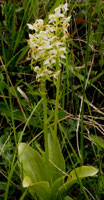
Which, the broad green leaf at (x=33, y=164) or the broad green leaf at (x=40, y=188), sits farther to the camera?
the broad green leaf at (x=33, y=164)

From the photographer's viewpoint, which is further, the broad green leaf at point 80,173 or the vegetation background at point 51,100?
the vegetation background at point 51,100

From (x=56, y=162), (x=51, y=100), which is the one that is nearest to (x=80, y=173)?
(x=56, y=162)

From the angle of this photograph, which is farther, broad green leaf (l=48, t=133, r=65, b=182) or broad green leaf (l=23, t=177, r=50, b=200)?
broad green leaf (l=48, t=133, r=65, b=182)

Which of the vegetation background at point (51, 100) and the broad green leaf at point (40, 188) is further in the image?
the vegetation background at point (51, 100)
